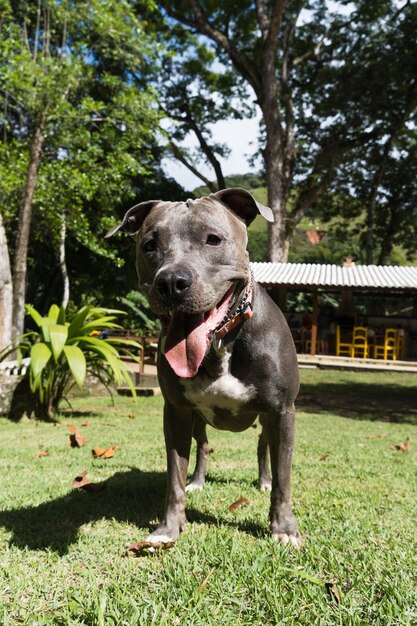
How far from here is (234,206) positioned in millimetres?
2650

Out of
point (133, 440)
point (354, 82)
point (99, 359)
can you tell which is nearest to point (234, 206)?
point (133, 440)

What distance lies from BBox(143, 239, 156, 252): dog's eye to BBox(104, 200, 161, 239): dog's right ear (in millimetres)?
324

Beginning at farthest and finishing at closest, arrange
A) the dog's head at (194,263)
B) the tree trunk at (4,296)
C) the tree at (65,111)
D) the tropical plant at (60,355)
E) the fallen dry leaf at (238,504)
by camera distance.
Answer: the tree at (65,111), the tree trunk at (4,296), the tropical plant at (60,355), the fallen dry leaf at (238,504), the dog's head at (194,263)

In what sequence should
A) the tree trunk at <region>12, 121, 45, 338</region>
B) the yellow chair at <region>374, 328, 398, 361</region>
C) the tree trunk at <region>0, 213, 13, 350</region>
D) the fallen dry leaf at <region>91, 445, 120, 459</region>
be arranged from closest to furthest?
the fallen dry leaf at <region>91, 445, 120, 459</region> < the tree trunk at <region>0, 213, 13, 350</region> < the tree trunk at <region>12, 121, 45, 338</region> < the yellow chair at <region>374, 328, 398, 361</region>

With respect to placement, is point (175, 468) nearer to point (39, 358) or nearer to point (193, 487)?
point (193, 487)

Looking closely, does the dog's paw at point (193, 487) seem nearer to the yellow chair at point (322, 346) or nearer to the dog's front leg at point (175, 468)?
the dog's front leg at point (175, 468)

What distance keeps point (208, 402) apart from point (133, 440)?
3096mm

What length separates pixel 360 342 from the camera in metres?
18.0

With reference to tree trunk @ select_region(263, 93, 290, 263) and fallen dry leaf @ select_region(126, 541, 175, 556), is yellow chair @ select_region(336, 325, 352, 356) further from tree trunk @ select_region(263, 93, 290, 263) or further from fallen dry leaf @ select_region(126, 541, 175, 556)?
fallen dry leaf @ select_region(126, 541, 175, 556)

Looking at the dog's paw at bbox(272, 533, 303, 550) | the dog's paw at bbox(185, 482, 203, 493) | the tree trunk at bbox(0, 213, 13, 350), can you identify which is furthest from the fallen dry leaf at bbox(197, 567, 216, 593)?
the tree trunk at bbox(0, 213, 13, 350)

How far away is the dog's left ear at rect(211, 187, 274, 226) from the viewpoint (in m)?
2.53

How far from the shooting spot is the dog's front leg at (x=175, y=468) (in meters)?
2.52

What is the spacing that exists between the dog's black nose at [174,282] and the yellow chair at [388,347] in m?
16.5

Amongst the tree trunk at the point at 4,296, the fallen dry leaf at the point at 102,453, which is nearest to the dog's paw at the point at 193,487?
the fallen dry leaf at the point at 102,453
